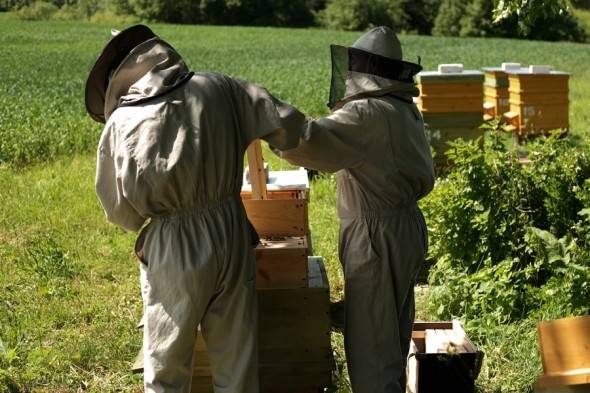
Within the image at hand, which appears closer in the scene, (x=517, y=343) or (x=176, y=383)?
(x=176, y=383)

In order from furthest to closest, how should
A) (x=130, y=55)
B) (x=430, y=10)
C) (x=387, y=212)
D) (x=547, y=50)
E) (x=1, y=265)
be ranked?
1. (x=430, y=10)
2. (x=547, y=50)
3. (x=1, y=265)
4. (x=387, y=212)
5. (x=130, y=55)

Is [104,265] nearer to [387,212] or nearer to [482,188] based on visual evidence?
[482,188]

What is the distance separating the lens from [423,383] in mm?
4223

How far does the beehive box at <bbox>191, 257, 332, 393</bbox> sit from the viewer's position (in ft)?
12.6

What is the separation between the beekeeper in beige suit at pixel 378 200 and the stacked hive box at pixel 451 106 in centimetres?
553

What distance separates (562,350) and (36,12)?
2406 inches

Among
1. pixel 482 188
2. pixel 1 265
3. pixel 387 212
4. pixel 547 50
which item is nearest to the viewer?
pixel 387 212

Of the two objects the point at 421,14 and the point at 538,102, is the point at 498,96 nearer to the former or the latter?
the point at 538,102

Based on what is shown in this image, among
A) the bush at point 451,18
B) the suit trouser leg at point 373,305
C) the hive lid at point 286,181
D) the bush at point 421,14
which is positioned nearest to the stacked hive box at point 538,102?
the hive lid at point 286,181

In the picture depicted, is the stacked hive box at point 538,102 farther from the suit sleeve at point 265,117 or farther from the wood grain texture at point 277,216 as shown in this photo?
the suit sleeve at point 265,117

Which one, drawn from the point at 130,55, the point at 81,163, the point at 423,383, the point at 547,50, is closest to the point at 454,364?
the point at 423,383

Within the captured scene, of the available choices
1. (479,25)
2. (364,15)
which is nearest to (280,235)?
(479,25)

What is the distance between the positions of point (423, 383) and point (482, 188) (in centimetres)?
189

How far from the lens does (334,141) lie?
3545mm
